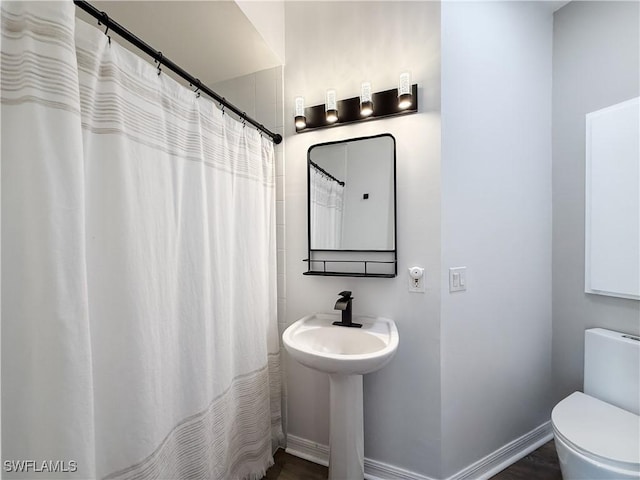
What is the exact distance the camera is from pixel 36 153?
2.18 feet

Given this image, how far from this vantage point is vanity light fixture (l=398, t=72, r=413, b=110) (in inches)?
53.1

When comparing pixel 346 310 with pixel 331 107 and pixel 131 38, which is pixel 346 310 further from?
pixel 131 38

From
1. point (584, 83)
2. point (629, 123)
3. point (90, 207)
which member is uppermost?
point (584, 83)

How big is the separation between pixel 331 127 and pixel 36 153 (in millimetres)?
1270

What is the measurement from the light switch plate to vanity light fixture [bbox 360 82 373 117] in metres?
0.91

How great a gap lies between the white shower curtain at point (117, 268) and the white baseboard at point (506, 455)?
1129 mm

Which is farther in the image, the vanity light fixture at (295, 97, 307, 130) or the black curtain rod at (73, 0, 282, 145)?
the vanity light fixture at (295, 97, 307, 130)

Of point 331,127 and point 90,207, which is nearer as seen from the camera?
point 90,207

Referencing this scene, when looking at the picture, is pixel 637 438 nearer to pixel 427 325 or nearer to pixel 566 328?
pixel 566 328

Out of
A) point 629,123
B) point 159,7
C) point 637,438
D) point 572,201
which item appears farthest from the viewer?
point 572,201

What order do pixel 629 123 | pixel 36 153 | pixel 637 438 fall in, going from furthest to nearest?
pixel 629 123
pixel 637 438
pixel 36 153

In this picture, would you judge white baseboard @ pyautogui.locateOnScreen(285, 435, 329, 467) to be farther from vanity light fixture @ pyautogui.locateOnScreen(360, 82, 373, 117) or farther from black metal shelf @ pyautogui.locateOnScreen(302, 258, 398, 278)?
vanity light fixture @ pyautogui.locateOnScreen(360, 82, 373, 117)

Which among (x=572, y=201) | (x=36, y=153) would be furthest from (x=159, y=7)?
(x=572, y=201)
